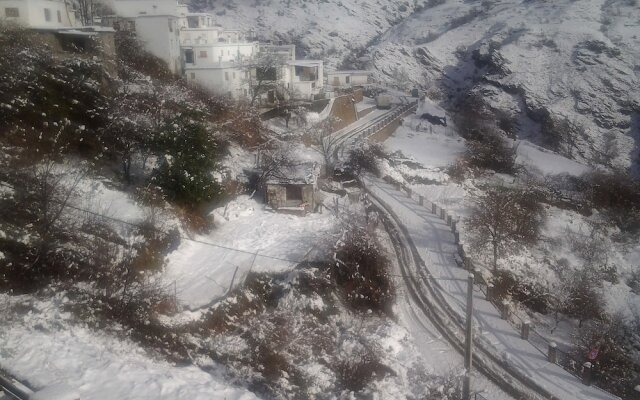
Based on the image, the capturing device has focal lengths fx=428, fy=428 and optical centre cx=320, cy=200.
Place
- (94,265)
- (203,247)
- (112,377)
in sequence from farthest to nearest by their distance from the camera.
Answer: (203,247) → (94,265) → (112,377)

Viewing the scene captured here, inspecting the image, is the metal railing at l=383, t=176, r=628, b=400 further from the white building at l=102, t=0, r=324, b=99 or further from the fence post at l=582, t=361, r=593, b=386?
the white building at l=102, t=0, r=324, b=99

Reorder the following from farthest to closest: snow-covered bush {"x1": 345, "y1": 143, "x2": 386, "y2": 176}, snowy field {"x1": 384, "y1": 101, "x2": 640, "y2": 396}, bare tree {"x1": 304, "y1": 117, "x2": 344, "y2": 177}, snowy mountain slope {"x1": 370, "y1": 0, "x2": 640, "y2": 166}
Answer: snowy mountain slope {"x1": 370, "y1": 0, "x2": 640, "y2": 166} → snow-covered bush {"x1": 345, "y1": 143, "x2": 386, "y2": 176} → bare tree {"x1": 304, "y1": 117, "x2": 344, "y2": 177} → snowy field {"x1": 384, "y1": 101, "x2": 640, "y2": 396}

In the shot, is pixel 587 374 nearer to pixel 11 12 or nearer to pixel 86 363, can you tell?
pixel 86 363

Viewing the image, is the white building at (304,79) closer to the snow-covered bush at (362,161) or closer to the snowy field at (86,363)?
the snow-covered bush at (362,161)

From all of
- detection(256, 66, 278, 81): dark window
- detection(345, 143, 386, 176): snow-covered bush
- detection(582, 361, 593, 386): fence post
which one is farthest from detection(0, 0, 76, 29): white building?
detection(582, 361, 593, 386): fence post

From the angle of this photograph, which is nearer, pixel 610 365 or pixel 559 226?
pixel 610 365

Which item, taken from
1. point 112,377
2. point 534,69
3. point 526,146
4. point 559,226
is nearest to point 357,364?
point 112,377

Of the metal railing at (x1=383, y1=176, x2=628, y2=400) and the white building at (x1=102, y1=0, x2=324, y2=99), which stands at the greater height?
the white building at (x1=102, y1=0, x2=324, y2=99)

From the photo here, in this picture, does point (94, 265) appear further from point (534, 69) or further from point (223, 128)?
point (534, 69)
